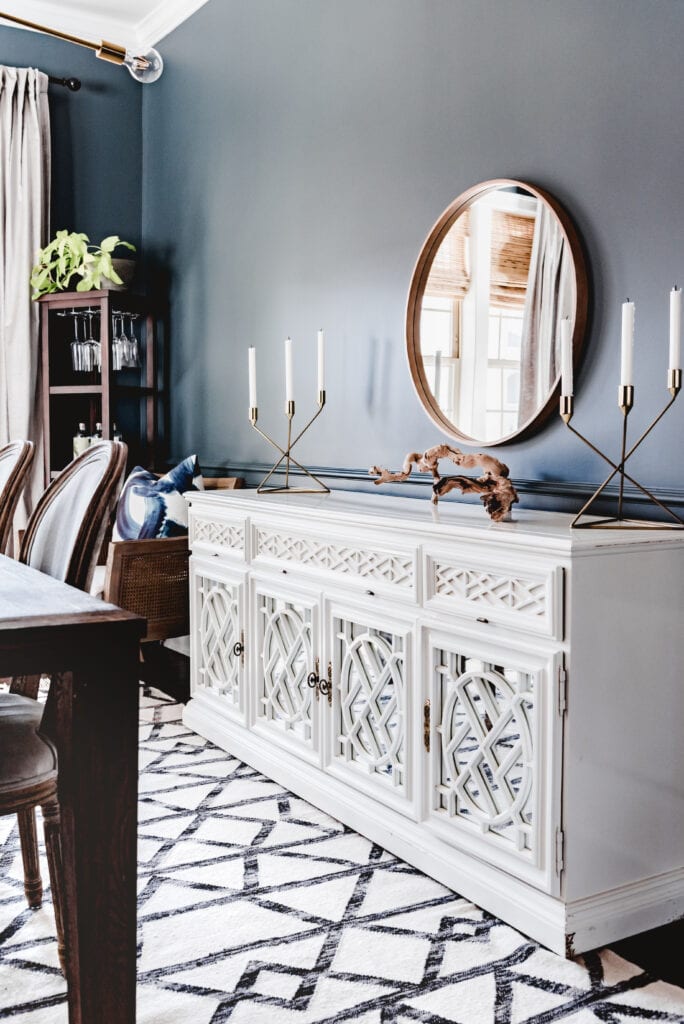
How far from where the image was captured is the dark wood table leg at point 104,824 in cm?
122

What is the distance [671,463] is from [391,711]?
86 cm

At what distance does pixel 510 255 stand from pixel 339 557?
915 millimetres

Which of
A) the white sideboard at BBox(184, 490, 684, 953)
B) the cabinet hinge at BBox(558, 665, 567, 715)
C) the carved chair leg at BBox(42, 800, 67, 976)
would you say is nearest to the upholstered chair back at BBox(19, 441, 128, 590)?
the carved chair leg at BBox(42, 800, 67, 976)

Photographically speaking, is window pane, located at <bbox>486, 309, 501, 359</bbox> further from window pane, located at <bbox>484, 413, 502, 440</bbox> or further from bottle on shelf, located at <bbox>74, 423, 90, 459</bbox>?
bottle on shelf, located at <bbox>74, 423, 90, 459</bbox>

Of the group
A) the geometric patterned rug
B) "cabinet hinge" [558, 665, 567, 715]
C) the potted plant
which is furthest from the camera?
the potted plant

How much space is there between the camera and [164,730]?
3.13 m

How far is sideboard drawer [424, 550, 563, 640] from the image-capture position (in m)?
1.73

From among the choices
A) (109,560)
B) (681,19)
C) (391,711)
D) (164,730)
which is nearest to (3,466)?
(109,560)

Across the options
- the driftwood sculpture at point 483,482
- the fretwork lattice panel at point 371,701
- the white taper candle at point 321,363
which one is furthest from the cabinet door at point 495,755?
the white taper candle at point 321,363

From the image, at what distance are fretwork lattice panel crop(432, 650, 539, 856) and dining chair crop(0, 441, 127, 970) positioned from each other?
808 millimetres

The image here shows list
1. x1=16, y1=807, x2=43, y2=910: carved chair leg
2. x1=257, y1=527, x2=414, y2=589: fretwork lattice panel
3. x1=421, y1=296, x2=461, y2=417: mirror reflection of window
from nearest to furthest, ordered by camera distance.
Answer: x1=16, y1=807, x2=43, y2=910: carved chair leg → x1=257, y1=527, x2=414, y2=589: fretwork lattice panel → x1=421, y1=296, x2=461, y2=417: mirror reflection of window

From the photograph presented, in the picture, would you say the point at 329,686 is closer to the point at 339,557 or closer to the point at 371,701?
the point at 371,701

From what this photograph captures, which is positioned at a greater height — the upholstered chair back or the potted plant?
the potted plant

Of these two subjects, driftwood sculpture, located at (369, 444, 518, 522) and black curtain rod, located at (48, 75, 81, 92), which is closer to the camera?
driftwood sculpture, located at (369, 444, 518, 522)
